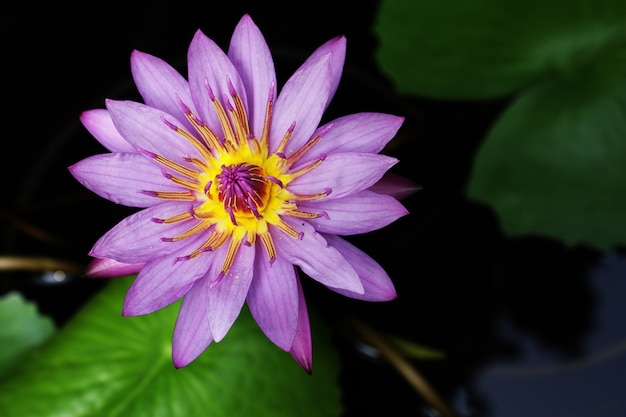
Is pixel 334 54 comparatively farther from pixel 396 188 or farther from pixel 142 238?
pixel 142 238

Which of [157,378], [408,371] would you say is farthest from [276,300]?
[408,371]

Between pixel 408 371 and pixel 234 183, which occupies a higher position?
pixel 234 183

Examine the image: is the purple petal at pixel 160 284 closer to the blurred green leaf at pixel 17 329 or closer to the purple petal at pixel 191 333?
the purple petal at pixel 191 333

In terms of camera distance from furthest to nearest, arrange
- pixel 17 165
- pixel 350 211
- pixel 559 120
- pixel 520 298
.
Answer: pixel 17 165 → pixel 520 298 → pixel 559 120 → pixel 350 211

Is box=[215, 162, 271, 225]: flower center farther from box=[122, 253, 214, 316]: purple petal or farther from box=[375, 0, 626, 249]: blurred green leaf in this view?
box=[375, 0, 626, 249]: blurred green leaf

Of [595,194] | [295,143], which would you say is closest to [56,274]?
[295,143]

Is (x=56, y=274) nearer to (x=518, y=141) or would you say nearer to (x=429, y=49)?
(x=429, y=49)
